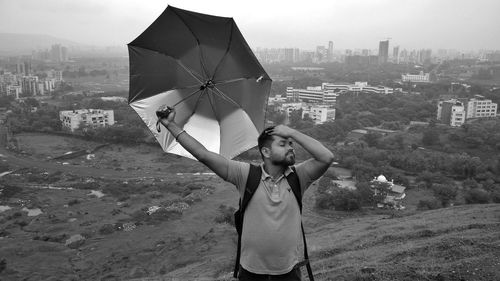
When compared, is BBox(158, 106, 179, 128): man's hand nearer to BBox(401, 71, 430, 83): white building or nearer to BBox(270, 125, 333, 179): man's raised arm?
BBox(270, 125, 333, 179): man's raised arm

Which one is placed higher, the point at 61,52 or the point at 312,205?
the point at 61,52

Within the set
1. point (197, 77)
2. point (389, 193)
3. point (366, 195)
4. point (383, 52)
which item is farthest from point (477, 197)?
point (383, 52)

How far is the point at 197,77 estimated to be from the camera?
205cm

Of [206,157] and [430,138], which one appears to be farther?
[430,138]

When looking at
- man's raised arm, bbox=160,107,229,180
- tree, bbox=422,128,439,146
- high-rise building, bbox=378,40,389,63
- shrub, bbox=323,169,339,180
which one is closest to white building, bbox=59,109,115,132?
shrub, bbox=323,169,339,180

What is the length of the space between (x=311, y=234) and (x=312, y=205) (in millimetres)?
2579

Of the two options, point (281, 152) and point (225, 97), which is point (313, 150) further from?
point (225, 97)

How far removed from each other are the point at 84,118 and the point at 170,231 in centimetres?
1430

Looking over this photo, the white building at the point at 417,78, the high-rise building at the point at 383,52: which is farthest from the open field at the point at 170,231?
the high-rise building at the point at 383,52

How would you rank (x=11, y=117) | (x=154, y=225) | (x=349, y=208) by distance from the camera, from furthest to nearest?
(x=11, y=117) < (x=349, y=208) < (x=154, y=225)

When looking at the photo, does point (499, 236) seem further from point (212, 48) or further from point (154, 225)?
point (154, 225)

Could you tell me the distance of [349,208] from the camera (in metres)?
10.1

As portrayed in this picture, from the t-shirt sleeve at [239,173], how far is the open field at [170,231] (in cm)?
247

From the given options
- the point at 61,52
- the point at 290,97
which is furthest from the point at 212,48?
the point at 61,52
